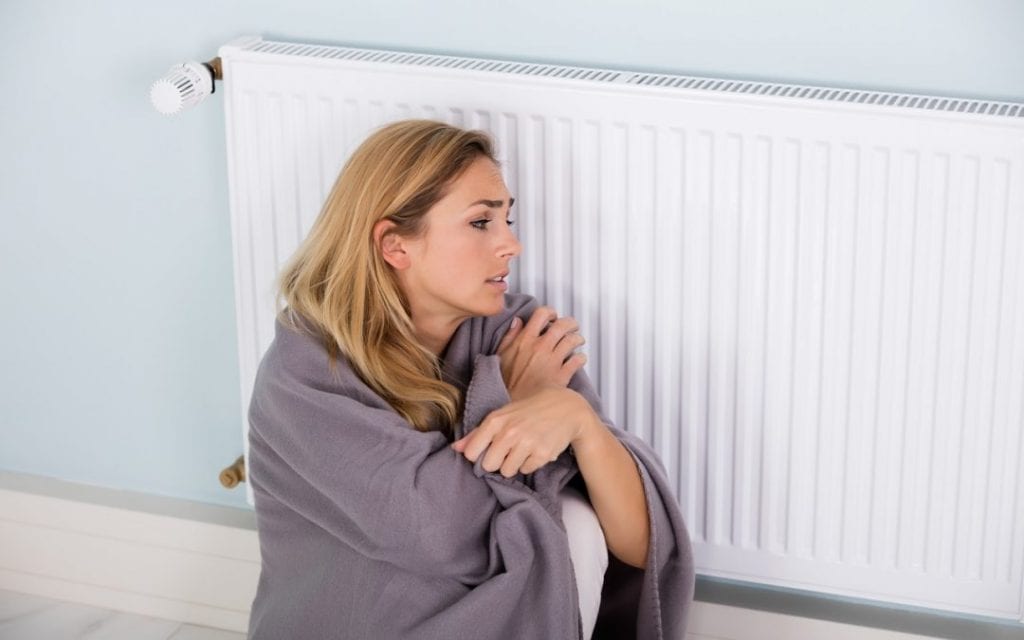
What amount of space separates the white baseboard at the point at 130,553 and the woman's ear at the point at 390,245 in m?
0.65

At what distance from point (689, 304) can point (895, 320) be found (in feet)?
0.77

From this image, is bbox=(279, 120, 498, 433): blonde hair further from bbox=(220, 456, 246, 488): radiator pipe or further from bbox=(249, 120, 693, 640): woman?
bbox=(220, 456, 246, 488): radiator pipe

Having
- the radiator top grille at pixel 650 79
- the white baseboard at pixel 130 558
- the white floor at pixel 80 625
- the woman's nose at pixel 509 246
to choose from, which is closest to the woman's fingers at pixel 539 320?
the woman's nose at pixel 509 246

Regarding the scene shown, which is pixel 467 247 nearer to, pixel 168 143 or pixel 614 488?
pixel 614 488

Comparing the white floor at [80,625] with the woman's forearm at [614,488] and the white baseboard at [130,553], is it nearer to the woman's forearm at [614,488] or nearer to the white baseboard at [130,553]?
the white baseboard at [130,553]

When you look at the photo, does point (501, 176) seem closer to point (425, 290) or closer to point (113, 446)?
point (425, 290)

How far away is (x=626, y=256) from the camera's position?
70.6 inches

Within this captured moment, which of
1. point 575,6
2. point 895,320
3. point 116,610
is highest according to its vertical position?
point 575,6

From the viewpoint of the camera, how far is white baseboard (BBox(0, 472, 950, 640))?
2174 mm

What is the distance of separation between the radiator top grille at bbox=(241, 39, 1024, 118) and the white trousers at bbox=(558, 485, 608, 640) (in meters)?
0.47

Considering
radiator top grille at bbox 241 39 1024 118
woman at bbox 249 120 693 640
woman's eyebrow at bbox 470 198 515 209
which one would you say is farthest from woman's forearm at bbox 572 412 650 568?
radiator top grille at bbox 241 39 1024 118

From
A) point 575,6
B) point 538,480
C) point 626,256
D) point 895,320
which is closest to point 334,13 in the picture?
point 575,6

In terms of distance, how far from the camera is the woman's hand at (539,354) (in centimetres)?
171

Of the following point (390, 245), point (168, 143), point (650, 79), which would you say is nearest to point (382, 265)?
point (390, 245)
